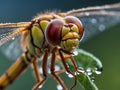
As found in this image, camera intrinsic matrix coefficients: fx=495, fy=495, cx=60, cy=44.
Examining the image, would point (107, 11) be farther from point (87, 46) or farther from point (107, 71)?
point (87, 46)

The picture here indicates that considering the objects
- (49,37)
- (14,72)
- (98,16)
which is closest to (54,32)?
(49,37)

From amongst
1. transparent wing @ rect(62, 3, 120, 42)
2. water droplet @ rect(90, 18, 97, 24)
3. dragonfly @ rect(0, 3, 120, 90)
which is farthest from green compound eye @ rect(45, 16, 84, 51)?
water droplet @ rect(90, 18, 97, 24)

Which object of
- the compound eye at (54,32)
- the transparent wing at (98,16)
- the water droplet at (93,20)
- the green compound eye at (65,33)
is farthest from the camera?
the water droplet at (93,20)

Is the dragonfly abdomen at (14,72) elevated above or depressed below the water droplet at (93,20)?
below

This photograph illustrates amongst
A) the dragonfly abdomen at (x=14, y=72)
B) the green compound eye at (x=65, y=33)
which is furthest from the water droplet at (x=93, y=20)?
the green compound eye at (x=65, y=33)

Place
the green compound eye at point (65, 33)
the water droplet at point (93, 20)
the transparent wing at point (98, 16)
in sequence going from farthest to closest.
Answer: the water droplet at point (93, 20) → the transparent wing at point (98, 16) → the green compound eye at point (65, 33)

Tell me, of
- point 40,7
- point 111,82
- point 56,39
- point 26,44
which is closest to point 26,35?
point 26,44

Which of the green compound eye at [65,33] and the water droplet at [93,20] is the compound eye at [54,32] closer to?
the green compound eye at [65,33]

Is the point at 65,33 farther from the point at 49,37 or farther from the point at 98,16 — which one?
the point at 98,16
